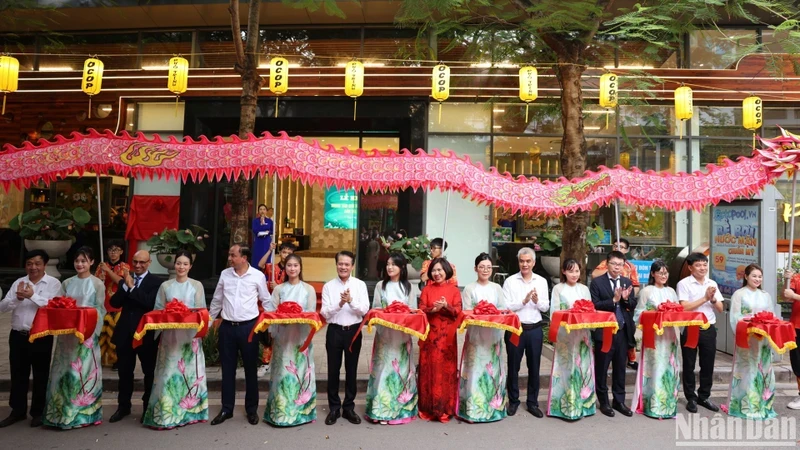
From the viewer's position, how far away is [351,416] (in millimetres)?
4953

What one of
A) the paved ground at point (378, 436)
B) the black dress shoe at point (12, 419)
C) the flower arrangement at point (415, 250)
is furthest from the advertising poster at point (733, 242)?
the black dress shoe at point (12, 419)

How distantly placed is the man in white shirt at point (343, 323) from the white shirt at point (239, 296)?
2.11ft

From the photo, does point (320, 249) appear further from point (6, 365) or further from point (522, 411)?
point (522, 411)

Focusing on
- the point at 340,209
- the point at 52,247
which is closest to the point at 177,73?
the point at 52,247

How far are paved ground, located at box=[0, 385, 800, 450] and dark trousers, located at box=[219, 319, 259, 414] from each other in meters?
0.20

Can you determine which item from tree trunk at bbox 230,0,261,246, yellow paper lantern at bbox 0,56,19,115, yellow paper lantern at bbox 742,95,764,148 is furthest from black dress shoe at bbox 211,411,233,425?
yellow paper lantern at bbox 742,95,764,148

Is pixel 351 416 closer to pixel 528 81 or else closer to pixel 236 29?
pixel 236 29

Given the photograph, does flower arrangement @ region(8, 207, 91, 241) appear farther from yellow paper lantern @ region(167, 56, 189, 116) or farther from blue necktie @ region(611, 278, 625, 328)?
blue necktie @ region(611, 278, 625, 328)

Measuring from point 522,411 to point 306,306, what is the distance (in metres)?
2.49

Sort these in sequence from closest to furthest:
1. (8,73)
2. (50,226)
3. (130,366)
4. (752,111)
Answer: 1. (130,366)
2. (8,73)
3. (50,226)
4. (752,111)

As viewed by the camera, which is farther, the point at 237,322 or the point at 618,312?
the point at 618,312

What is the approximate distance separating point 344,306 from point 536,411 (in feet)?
7.28

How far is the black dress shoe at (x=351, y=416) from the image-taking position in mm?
4922

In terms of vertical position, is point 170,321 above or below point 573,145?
below
